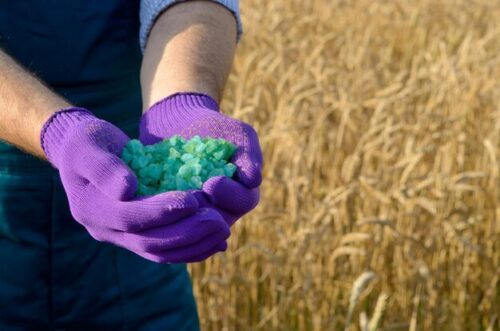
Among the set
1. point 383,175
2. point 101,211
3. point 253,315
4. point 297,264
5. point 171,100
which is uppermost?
point 171,100

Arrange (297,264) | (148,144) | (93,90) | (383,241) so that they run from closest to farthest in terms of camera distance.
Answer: (148,144), (93,90), (297,264), (383,241)

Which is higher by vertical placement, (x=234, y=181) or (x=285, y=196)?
(x=234, y=181)

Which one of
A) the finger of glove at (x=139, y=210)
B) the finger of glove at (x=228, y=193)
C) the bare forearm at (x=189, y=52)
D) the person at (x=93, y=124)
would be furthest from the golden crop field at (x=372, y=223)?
the finger of glove at (x=139, y=210)

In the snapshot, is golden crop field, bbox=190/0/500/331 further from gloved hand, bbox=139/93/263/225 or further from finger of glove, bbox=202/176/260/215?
finger of glove, bbox=202/176/260/215

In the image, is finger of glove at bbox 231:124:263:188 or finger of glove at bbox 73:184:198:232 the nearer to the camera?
finger of glove at bbox 73:184:198:232

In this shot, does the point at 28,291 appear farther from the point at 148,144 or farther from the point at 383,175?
the point at 383,175

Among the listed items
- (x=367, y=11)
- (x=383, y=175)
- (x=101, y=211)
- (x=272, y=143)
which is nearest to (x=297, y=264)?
(x=383, y=175)

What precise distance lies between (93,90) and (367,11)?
4.29 m

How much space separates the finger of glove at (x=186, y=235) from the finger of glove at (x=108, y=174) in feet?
0.19

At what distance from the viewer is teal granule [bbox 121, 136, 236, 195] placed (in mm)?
1306

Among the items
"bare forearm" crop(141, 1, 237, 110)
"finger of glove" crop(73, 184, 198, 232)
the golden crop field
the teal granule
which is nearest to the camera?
"finger of glove" crop(73, 184, 198, 232)

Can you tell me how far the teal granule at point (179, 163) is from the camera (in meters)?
1.31

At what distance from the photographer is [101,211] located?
1242mm

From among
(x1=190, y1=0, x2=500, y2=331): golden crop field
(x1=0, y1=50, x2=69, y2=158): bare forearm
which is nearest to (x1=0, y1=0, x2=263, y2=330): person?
(x1=0, y1=50, x2=69, y2=158): bare forearm
